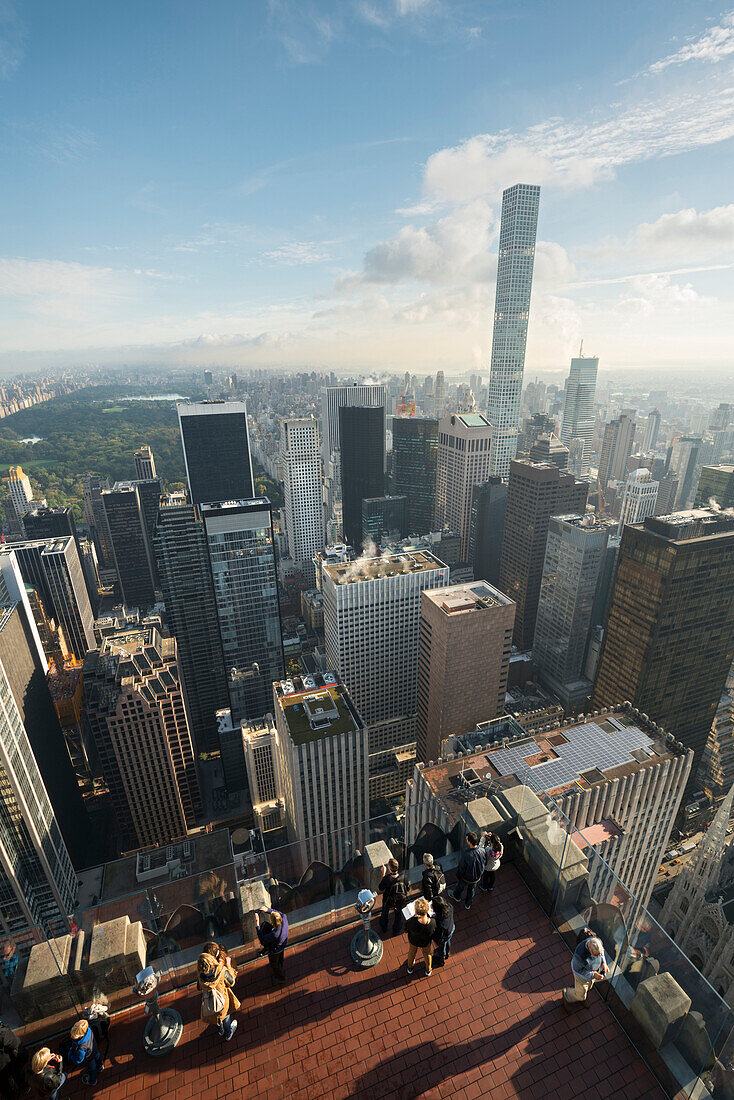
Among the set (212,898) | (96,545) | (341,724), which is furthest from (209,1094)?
(96,545)

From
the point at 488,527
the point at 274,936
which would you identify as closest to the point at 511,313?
the point at 488,527

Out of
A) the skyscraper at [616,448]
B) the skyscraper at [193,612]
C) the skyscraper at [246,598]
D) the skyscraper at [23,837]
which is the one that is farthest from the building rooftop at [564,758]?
the skyscraper at [616,448]

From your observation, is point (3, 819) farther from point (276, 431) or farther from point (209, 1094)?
point (276, 431)

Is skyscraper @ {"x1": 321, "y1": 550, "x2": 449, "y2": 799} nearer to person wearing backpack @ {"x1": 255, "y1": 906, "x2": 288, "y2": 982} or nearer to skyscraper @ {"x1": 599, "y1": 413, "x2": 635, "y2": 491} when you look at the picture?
person wearing backpack @ {"x1": 255, "y1": 906, "x2": 288, "y2": 982}

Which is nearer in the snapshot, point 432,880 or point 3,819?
point 432,880

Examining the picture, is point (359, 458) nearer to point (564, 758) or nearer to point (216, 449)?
point (216, 449)

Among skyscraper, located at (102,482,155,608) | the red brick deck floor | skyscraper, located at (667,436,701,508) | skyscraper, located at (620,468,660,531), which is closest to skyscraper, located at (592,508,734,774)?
the red brick deck floor
